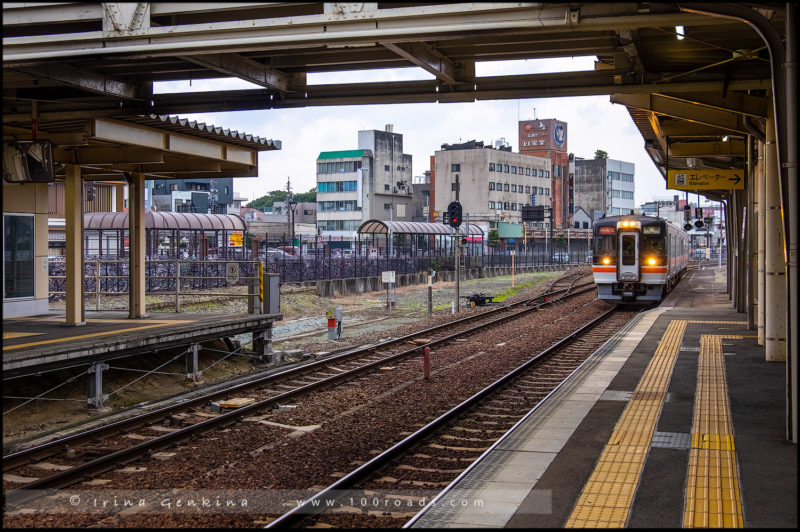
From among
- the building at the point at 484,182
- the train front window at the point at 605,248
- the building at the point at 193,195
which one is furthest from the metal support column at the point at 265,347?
the building at the point at 484,182

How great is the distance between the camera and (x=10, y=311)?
14797 millimetres

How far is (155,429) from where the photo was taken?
9695mm

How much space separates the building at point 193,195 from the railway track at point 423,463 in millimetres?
61792

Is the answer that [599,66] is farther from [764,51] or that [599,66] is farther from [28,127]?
[28,127]

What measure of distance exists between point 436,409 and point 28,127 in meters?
8.46

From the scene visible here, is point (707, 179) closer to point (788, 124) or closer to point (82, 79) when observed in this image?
point (788, 124)

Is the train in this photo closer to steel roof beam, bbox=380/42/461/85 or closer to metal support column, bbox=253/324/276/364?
metal support column, bbox=253/324/276/364

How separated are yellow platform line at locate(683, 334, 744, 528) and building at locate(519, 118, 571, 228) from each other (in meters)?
100

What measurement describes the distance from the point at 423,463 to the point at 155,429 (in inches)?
148

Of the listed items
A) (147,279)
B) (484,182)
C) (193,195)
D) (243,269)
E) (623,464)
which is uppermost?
(484,182)

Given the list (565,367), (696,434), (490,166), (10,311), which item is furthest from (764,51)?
(490,166)

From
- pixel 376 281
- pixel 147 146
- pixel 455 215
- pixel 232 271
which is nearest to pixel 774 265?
pixel 232 271

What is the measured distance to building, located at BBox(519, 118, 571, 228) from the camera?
364ft

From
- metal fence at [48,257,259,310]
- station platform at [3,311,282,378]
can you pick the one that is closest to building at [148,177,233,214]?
metal fence at [48,257,259,310]
